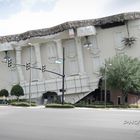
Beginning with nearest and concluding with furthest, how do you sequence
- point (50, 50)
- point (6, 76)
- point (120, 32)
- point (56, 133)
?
1. point (56, 133)
2. point (120, 32)
3. point (50, 50)
4. point (6, 76)

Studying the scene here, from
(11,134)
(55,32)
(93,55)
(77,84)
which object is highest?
(55,32)

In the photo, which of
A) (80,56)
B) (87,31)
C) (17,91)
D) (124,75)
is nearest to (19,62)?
(17,91)

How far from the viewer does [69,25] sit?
59.7 metres

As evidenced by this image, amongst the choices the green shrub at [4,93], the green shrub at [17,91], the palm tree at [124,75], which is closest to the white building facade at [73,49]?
the green shrub at [17,91]

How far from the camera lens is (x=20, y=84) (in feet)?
214

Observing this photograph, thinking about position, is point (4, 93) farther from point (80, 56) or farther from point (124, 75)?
point (124, 75)

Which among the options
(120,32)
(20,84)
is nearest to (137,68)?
(120,32)

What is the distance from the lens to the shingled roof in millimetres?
57219

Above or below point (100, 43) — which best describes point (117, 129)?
below

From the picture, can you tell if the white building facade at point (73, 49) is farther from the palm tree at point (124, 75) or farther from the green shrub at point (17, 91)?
the palm tree at point (124, 75)

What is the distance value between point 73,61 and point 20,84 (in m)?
9.89

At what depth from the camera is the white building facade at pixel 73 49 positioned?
59062 millimetres

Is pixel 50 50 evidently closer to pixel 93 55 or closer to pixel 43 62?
pixel 43 62

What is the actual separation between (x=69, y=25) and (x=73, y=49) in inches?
177
